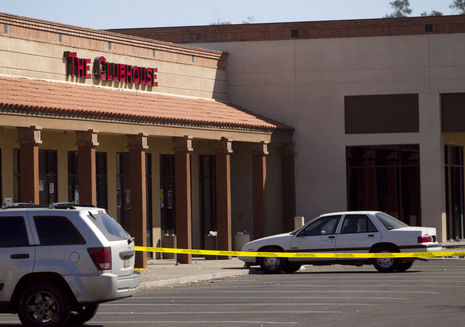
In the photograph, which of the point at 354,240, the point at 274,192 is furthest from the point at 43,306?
the point at 274,192

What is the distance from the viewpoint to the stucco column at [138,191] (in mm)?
29125

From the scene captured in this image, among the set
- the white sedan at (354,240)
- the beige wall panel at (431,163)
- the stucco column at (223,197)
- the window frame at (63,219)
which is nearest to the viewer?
the window frame at (63,219)

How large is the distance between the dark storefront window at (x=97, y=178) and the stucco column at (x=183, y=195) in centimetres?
230

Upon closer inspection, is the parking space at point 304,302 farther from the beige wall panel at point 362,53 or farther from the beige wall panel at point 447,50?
the beige wall panel at point 362,53

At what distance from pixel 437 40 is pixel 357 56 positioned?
9.37ft

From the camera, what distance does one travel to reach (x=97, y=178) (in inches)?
1248

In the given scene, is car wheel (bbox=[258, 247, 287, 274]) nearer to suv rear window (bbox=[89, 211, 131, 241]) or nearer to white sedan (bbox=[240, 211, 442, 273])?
white sedan (bbox=[240, 211, 442, 273])

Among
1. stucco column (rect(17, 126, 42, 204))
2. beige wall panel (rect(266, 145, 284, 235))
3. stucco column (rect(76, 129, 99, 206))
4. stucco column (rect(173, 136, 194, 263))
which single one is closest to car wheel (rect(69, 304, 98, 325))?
stucco column (rect(17, 126, 42, 204))

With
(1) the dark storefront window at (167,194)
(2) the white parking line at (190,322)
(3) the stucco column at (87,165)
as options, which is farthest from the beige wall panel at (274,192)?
(2) the white parking line at (190,322)

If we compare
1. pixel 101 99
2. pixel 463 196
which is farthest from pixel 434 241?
pixel 463 196

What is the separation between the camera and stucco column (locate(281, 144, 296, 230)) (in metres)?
38.5

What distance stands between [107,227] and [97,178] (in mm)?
16365

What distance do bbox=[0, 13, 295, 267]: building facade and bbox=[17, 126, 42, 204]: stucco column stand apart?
0.02 m

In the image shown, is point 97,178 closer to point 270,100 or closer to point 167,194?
point 167,194
